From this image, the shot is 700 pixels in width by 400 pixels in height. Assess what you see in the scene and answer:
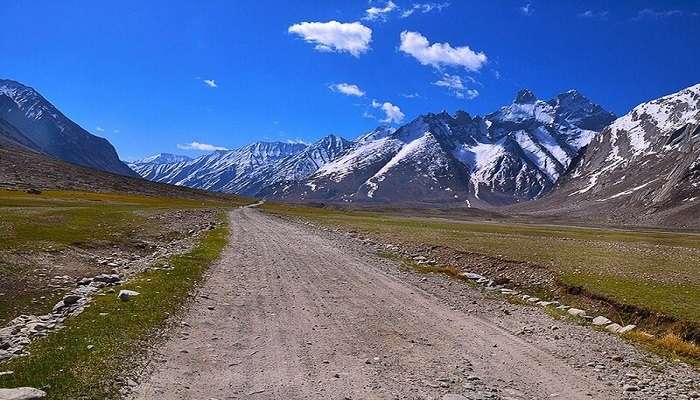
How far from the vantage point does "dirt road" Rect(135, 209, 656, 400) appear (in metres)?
12.7

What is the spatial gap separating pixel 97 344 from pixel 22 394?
3.86 m

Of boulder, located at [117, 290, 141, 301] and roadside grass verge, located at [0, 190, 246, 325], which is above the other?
roadside grass verge, located at [0, 190, 246, 325]

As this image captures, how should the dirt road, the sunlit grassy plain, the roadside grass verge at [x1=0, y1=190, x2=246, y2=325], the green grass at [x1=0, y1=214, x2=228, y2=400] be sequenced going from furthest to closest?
the roadside grass verge at [x1=0, y1=190, x2=246, y2=325], the dirt road, the sunlit grassy plain, the green grass at [x1=0, y1=214, x2=228, y2=400]

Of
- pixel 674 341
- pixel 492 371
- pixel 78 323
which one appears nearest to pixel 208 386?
pixel 78 323

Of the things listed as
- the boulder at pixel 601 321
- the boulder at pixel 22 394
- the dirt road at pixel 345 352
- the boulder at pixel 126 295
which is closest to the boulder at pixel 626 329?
the boulder at pixel 601 321

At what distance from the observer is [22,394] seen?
10430 mm

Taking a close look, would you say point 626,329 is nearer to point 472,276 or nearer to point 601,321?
point 601,321

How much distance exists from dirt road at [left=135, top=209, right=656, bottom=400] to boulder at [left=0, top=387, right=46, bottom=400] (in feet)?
6.39

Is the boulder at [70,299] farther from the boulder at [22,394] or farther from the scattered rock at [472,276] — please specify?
the scattered rock at [472,276]

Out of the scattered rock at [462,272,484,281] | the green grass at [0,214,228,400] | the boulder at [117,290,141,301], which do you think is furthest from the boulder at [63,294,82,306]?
the scattered rock at [462,272,484,281]

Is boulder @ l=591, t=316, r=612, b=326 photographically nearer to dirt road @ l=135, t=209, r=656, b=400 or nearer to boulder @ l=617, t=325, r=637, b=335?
boulder @ l=617, t=325, r=637, b=335

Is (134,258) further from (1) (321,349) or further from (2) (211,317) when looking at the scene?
(1) (321,349)

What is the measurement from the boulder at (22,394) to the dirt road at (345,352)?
1.95 m

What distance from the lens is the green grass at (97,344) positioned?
11.4 m
